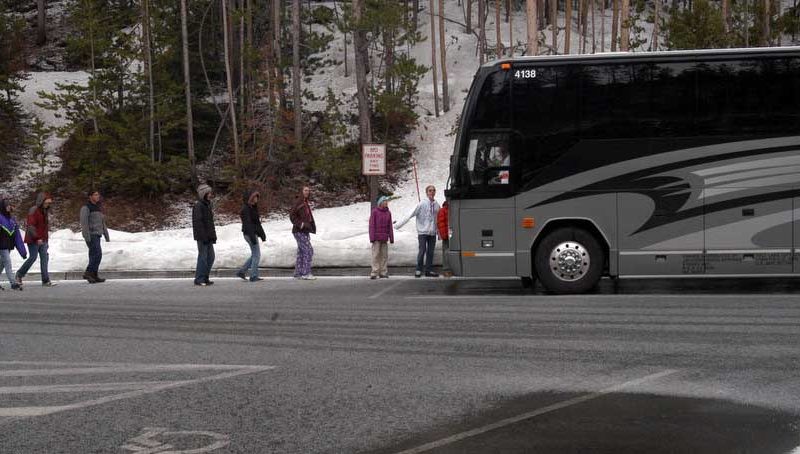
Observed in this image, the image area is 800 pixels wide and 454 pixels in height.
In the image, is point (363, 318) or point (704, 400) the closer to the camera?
point (704, 400)

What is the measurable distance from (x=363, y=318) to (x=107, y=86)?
2589 cm

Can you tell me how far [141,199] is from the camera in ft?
113

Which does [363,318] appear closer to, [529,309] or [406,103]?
[529,309]

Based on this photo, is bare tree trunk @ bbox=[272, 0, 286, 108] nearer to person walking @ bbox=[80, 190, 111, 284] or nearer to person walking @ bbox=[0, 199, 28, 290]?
person walking @ bbox=[80, 190, 111, 284]

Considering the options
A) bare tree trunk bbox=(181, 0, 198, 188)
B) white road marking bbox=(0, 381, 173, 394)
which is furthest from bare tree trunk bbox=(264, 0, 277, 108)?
white road marking bbox=(0, 381, 173, 394)

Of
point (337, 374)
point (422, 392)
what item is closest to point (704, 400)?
point (422, 392)

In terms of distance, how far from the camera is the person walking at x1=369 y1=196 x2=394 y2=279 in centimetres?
1816

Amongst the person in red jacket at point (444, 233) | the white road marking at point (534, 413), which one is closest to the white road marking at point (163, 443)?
the white road marking at point (534, 413)

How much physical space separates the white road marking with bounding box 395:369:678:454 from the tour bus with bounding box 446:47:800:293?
654 centimetres

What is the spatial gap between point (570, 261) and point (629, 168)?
5.59ft

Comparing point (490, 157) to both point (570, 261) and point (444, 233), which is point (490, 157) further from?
point (570, 261)

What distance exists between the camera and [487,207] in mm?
14797

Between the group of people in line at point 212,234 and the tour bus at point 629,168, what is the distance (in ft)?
10.5

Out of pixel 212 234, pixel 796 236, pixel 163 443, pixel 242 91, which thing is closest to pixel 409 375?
pixel 163 443
